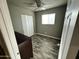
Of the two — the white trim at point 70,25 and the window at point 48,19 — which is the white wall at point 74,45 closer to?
the white trim at point 70,25

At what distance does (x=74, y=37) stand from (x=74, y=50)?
135mm

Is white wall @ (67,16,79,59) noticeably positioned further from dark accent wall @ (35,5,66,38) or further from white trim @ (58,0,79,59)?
dark accent wall @ (35,5,66,38)

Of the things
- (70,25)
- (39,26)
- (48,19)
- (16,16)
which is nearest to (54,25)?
(48,19)

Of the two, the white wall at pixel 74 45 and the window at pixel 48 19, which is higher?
the window at pixel 48 19

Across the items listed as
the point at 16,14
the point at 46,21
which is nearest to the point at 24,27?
the point at 16,14

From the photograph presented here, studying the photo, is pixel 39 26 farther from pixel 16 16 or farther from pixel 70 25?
pixel 70 25

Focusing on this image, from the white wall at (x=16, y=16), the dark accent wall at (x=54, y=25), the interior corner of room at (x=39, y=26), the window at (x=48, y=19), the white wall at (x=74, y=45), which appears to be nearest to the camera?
the white wall at (x=74, y=45)

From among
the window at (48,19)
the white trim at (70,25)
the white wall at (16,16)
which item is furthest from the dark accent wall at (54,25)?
the white trim at (70,25)

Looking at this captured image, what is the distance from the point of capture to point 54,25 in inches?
176

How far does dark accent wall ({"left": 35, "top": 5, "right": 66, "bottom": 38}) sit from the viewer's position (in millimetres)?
3973

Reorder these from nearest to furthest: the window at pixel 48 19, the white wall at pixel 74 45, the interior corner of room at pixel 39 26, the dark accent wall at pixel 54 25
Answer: the white wall at pixel 74 45, the interior corner of room at pixel 39 26, the dark accent wall at pixel 54 25, the window at pixel 48 19

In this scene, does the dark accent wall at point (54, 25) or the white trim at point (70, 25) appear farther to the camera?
the dark accent wall at point (54, 25)

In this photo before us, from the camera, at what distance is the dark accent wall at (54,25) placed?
156 inches

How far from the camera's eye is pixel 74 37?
427mm
